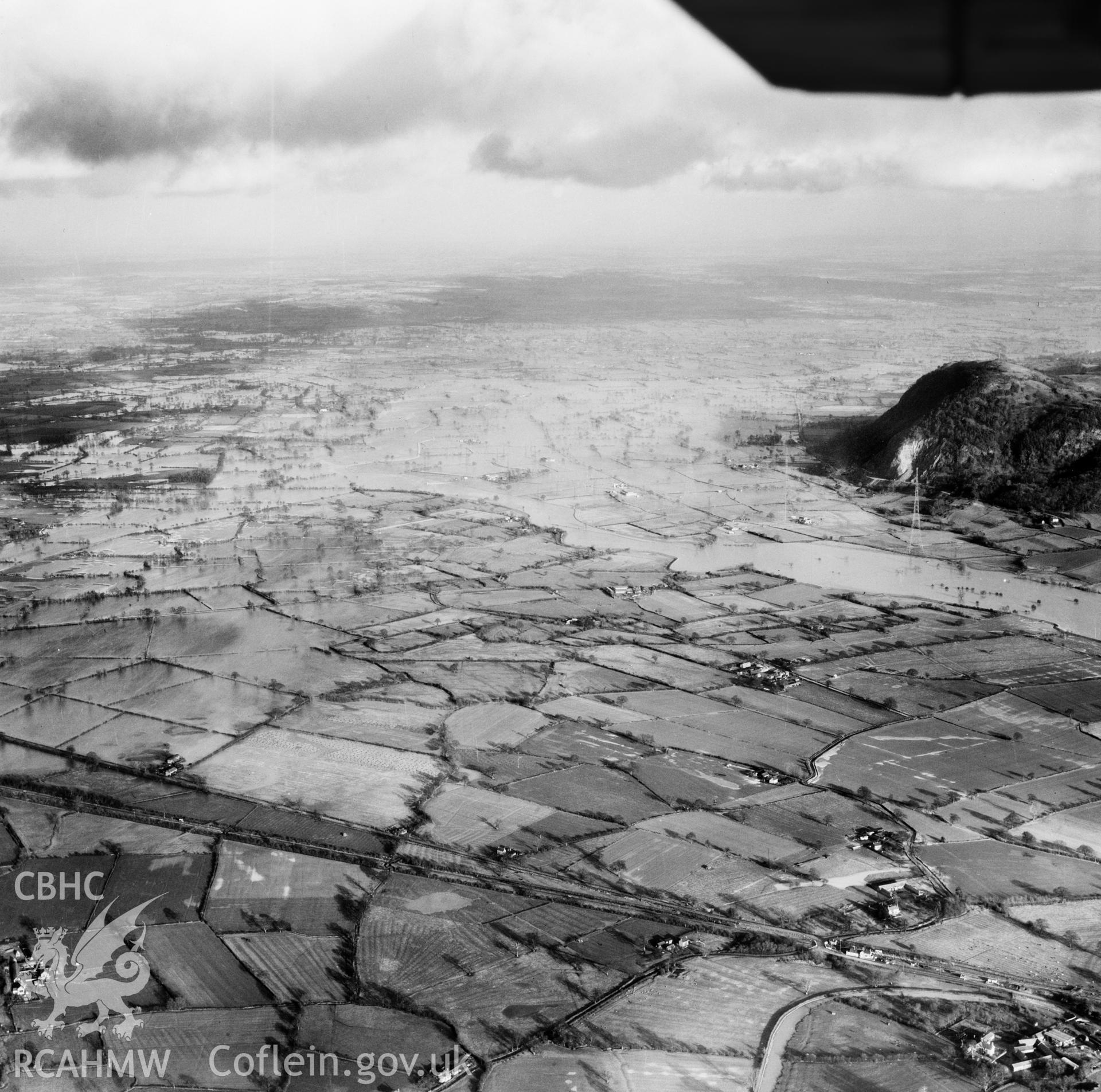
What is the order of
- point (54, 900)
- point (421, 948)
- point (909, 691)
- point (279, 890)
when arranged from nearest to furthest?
point (421, 948)
point (54, 900)
point (279, 890)
point (909, 691)

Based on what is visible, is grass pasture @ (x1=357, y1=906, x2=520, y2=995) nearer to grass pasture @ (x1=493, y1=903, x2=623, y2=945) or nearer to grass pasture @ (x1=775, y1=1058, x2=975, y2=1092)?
grass pasture @ (x1=493, y1=903, x2=623, y2=945)

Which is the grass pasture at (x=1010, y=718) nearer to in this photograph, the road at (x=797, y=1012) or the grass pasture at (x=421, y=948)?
the road at (x=797, y=1012)

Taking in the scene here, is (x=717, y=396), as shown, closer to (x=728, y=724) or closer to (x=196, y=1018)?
(x=728, y=724)

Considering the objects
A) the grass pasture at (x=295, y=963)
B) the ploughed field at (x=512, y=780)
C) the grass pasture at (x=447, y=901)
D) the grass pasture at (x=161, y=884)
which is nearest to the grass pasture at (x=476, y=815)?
the ploughed field at (x=512, y=780)

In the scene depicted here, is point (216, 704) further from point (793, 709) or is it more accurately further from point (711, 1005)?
point (711, 1005)

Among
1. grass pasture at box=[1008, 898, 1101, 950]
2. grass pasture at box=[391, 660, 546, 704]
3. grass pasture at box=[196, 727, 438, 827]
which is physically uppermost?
grass pasture at box=[391, 660, 546, 704]

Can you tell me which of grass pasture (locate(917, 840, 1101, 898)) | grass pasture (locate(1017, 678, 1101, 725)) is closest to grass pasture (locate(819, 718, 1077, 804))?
grass pasture (locate(917, 840, 1101, 898))

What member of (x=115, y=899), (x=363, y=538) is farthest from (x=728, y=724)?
(x=363, y=538)

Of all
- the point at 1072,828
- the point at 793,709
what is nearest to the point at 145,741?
the point at 793,709
